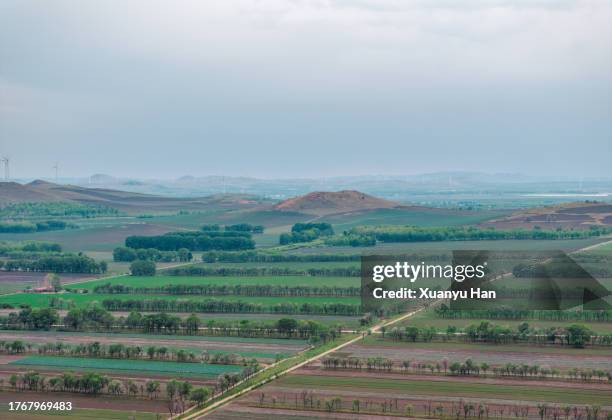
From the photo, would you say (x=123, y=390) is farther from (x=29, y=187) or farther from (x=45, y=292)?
(x=29, y=187)

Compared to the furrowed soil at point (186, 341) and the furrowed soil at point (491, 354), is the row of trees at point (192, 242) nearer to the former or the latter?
the furrowed soil at point (186, 341)

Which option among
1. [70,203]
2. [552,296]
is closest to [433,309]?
[552,296]

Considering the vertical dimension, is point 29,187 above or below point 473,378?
above

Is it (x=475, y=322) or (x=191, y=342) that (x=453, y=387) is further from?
(x=191, y=342)

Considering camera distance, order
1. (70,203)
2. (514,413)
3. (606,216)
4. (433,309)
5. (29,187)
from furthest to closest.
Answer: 1. (29,187)
2. (70,203)
3. (606,216)
4. (433,309)
5. (514,413)

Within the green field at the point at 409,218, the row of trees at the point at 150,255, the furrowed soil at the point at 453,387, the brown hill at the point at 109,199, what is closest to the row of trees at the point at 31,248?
the row of trees at the point at 150,255

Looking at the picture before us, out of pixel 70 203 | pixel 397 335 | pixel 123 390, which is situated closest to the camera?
pixel 123 390
